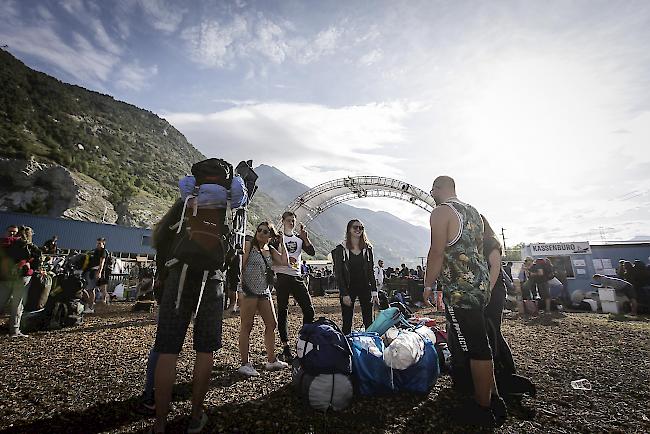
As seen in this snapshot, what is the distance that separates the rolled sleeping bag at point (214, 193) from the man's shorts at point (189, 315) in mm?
537

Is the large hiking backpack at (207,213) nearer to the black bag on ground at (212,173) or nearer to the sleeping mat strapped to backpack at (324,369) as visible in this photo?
the black bag on ground at (212,173)

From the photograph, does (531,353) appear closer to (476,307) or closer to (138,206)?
(476,307)

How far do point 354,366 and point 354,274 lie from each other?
2016mm

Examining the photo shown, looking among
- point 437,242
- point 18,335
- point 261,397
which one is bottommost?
point 261,397

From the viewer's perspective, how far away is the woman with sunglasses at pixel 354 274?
16.0 feet

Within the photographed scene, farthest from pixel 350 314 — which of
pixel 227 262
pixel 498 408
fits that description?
pixel 227 262

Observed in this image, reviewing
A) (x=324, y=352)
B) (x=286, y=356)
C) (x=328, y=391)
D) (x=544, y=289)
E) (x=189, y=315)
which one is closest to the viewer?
(x=189, y=315)

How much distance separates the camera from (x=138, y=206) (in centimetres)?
4738

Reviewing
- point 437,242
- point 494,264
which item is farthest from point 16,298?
point 494,264

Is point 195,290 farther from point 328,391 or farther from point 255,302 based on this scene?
point 255,302

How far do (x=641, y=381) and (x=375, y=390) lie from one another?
3357 mm

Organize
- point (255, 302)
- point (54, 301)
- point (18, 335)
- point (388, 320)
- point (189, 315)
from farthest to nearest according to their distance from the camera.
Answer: point (54, 301) → point (18, 335) → point (255, 302) → point (388, 320) → point (189, 315)

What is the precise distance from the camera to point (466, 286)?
8.57ft

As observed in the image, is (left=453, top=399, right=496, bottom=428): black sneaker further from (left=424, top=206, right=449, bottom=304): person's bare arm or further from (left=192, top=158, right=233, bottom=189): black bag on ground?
(left=192, top=158, right=233, bottom=189): black bag on ground
